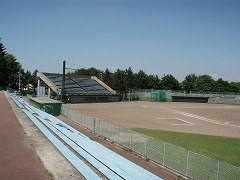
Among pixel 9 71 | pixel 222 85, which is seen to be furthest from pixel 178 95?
pixel 9 71

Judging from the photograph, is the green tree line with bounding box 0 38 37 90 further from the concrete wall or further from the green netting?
the green netting

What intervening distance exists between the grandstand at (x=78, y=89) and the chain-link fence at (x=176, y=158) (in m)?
53.6

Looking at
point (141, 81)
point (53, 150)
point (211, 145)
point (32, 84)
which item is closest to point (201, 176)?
point (53, 150)

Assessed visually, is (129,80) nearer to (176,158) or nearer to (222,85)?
(222,85)

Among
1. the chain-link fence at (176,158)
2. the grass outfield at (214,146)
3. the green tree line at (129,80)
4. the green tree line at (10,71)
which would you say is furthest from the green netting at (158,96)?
the chain-link fence at (176,158)

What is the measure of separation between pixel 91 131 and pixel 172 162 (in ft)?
42.2

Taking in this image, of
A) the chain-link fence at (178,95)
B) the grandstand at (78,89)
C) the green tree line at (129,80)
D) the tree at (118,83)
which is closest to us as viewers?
the grandstand at (78,89)

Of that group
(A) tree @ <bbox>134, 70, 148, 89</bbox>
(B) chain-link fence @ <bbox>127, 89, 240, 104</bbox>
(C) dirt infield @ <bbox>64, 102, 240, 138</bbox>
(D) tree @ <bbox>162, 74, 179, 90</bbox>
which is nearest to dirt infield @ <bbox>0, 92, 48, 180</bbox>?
(C) dirt infield @ <bbox>64, 102, 240, 138</bbox>

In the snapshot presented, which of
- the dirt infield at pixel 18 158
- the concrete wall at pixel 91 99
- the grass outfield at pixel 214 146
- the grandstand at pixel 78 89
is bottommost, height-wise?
the grass outfield at pixel 214 146

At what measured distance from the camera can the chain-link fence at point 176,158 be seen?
11869mm

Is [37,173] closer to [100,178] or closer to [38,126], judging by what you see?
[100,178]

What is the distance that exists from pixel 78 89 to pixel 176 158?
6969 cm

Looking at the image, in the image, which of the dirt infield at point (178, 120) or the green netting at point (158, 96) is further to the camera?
the green netting at point (158, 96)

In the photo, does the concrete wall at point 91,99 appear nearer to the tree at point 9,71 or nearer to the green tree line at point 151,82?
the green tree line at point 151,82
